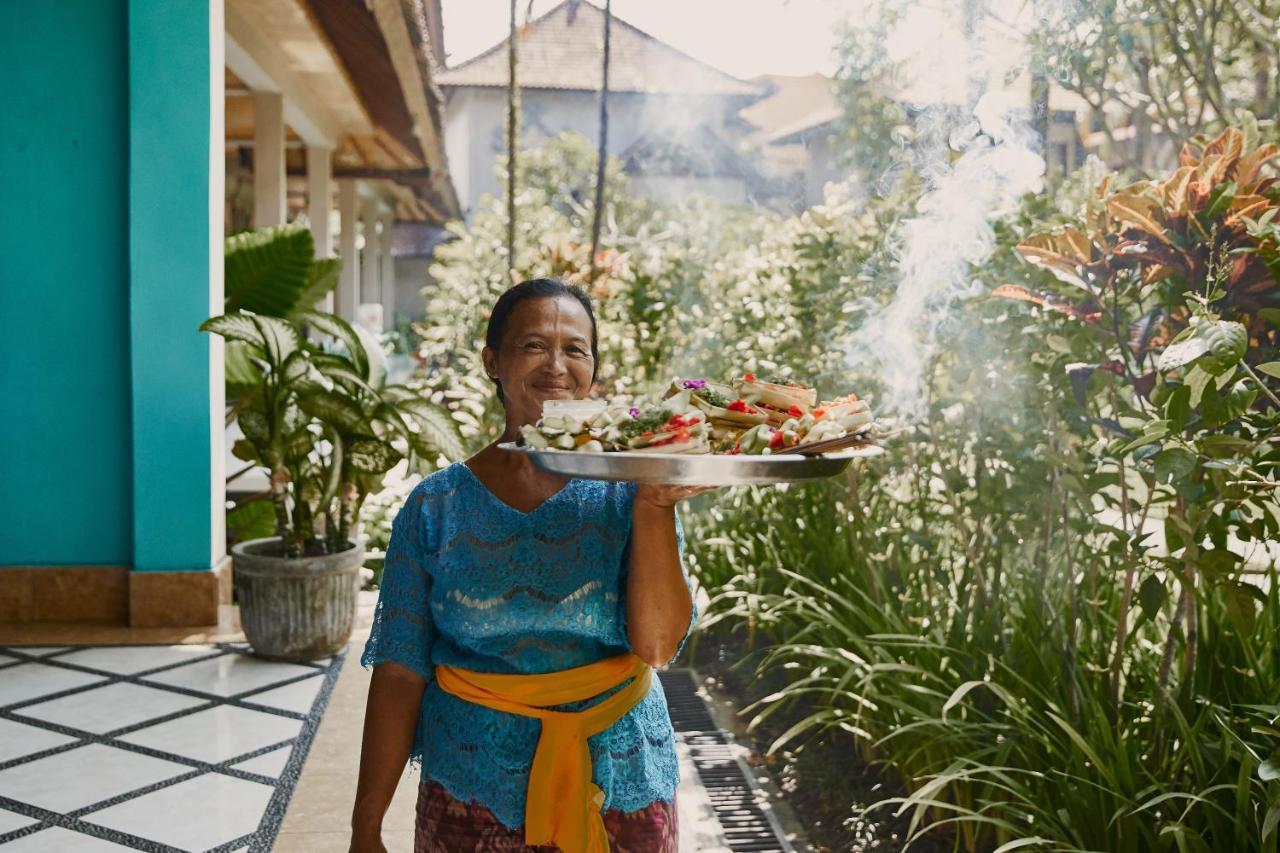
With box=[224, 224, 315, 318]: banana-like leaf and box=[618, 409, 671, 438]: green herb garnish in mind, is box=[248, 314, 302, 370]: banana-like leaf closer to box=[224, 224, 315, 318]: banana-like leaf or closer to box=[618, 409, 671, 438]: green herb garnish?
box=[224, 224, 315, 318]: banana-like leaf

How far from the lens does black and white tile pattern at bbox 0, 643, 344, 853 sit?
2.83 metres

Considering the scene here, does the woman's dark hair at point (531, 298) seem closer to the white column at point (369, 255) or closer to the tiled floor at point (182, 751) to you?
the tiled floor at point (182, 751)

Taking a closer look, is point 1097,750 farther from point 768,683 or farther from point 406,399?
point 406,399

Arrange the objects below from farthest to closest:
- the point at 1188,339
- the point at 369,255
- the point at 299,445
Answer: the point at 369,255
the point at 299,445
the point at 1188,339

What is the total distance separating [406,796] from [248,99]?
288 inches

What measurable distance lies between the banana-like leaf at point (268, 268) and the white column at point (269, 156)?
2088mm

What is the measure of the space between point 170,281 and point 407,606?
12.0 feet

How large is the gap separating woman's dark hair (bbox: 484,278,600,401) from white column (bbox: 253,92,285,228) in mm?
6328

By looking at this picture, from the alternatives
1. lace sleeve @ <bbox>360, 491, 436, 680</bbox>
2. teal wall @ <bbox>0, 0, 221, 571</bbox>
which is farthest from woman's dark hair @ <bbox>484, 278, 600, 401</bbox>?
teal wall @ <bbox>0, 0, 221, 571</bbox>

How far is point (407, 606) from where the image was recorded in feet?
5.12

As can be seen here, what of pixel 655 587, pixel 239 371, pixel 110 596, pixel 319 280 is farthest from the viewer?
A: pixel 319 280

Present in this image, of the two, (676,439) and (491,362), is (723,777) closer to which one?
(491,362)

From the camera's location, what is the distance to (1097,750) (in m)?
2.37

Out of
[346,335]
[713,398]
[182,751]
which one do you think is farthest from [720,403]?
[346,335]
